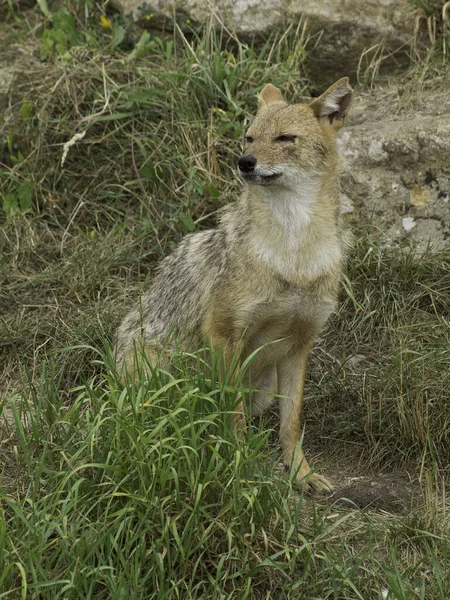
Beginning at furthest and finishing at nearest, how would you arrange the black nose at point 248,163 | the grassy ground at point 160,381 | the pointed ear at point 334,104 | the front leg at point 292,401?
the front leg at point 292,401
the pointed ear at point 334,104
the black nose at point 248,163
the grassy ground at point 160,381

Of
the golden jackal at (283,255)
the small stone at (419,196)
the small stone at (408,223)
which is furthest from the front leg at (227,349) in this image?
Answer: the small stone at (419,196)

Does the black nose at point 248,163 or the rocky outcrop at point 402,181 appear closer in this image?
the black nose at point 248,163

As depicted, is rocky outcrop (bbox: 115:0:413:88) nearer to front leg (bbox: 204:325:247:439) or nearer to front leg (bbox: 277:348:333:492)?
front leg (bbox: 277:348:333:492)

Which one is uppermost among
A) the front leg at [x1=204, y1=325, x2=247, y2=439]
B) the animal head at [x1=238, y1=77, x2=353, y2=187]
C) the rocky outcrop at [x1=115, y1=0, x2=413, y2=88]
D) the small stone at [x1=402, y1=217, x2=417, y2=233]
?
the animal head at [x1=238, y1=77, x2=353, y2=187]

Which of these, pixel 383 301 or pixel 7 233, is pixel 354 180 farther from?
pixel 7 233

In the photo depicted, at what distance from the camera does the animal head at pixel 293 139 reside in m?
5.54

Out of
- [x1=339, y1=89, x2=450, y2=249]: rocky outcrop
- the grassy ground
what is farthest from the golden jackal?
[x1=339, y1=89, x2=450, y2=249]: rocky outcrop

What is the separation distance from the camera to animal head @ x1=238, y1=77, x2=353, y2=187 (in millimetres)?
5543

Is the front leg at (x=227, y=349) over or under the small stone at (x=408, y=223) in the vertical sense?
over

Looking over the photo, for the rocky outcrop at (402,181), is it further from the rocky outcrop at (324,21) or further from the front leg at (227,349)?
the front leg at (227,349)

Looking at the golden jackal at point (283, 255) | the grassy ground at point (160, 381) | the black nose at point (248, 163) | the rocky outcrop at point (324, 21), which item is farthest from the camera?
the rocky outcrop at point (324, 21)

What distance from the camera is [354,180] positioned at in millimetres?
7637

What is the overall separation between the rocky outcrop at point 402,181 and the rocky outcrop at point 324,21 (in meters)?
1.17

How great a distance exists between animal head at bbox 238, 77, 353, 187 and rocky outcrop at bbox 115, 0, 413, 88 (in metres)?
2.83
